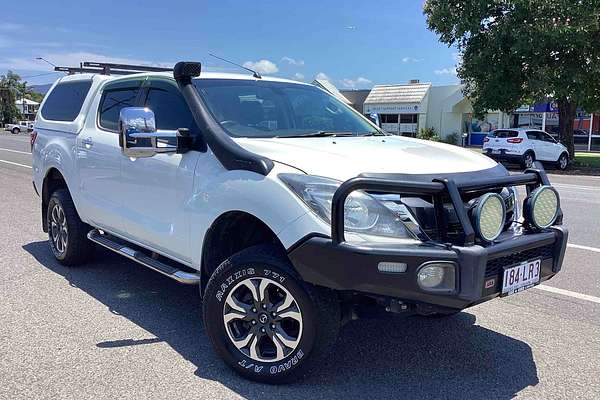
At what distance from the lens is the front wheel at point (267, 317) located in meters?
3.21

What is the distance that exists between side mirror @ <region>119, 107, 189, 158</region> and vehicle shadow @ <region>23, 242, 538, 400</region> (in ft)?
4.34

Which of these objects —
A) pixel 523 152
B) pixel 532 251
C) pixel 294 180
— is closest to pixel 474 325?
pixel 532 251

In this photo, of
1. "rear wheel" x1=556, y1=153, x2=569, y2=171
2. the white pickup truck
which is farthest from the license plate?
"rear wheel" x1=556, y1=153, x2=569, y2=171

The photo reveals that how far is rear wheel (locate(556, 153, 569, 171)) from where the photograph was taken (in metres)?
23.9

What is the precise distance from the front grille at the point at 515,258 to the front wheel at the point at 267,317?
0.86 metres

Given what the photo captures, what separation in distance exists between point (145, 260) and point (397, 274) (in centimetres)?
229

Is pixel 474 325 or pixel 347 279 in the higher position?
pixel 347 279

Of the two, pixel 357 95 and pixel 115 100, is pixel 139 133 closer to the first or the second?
pixel 115 100

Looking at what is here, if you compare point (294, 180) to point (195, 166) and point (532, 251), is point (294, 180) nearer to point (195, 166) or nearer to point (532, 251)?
point (195, 166)

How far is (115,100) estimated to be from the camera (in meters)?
5.22

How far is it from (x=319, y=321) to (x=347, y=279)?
345 millimetres

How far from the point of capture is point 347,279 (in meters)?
3.00

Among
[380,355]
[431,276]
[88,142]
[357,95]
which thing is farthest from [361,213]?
[357,95]

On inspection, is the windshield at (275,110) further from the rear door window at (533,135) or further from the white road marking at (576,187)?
the rear door window at (533,135)
